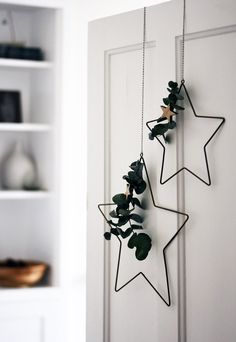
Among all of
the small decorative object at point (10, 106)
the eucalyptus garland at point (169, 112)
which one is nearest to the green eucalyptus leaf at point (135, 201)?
the eucalyptus garland at point (169, 112)

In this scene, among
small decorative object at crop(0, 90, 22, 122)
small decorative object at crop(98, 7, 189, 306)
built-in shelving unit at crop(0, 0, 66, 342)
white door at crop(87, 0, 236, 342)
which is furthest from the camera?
small decorative object at crop(0, 90, 22, 122)

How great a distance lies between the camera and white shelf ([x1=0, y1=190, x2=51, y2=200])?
2.32 meters

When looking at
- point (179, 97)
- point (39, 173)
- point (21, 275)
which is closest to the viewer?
point (179, 97)

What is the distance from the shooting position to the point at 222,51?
4.85 feet

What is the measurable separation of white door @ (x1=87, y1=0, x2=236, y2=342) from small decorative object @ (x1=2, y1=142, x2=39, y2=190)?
653 millimetres

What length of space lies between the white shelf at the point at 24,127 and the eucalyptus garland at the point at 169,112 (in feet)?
3.01

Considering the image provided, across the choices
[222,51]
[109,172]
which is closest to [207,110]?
[222,51]

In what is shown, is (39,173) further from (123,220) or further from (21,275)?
(123,220)

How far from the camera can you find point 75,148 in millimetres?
2555

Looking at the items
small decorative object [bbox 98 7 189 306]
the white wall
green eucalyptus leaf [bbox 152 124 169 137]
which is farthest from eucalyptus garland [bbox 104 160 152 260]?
the white wall

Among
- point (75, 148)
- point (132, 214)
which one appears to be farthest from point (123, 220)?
point (75, 148)

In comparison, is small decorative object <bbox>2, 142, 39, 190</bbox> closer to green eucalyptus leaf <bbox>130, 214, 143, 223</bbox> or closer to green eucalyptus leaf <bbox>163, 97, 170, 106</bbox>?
green eucalyptus leaf <bbox>130, 214, 143, 223</bbox>

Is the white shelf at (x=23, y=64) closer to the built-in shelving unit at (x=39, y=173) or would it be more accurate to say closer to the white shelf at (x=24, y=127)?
the built-in shelving unit at (x=39, y=173)

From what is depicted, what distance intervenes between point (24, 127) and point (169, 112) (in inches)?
39.5
